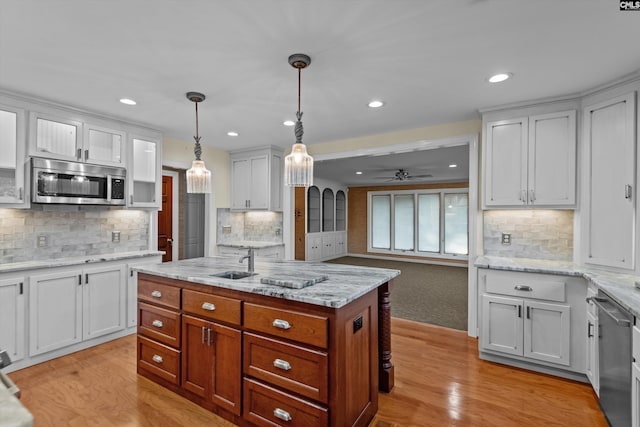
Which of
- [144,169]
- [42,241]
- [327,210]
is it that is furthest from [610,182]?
[327,210]

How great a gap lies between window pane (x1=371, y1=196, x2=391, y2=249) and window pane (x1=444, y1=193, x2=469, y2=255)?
172 cm

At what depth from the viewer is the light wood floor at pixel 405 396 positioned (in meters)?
2.20

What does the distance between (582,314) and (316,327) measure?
238cm

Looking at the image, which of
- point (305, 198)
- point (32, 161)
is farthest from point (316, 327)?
point (305, 198)

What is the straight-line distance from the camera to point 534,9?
178 cm

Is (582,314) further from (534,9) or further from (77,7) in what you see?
(77,7)

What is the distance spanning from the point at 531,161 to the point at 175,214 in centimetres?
495

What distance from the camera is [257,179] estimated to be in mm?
5230

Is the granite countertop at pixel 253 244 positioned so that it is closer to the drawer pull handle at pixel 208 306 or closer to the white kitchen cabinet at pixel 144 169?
the white kitchen cabinet at pixel 144 169

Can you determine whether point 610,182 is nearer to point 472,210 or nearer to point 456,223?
point 472,210

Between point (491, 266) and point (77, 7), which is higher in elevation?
point (77, 7)

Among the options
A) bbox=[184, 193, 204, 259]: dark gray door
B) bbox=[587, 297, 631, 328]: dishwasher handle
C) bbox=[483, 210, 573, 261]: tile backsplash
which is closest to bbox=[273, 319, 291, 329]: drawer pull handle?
bbox=[587, 297, 631, 328]: dishwasher handle

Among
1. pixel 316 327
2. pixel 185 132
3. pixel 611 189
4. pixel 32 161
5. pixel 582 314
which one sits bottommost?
pixel 582 314

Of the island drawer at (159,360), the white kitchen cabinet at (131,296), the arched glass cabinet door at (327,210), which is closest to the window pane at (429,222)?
the arched glass cabinet door at (327,210)
